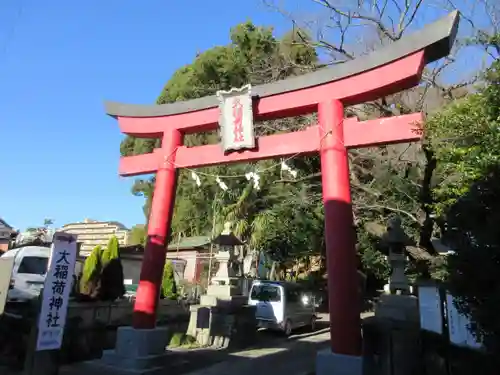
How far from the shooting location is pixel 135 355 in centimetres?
837

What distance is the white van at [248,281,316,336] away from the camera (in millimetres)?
15156

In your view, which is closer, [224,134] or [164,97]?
[224,134]

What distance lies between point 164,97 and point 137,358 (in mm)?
24799

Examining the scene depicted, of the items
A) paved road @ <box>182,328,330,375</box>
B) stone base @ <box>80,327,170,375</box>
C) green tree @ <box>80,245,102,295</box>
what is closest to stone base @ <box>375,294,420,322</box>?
paved road @ <box>182,328,330,375</box>

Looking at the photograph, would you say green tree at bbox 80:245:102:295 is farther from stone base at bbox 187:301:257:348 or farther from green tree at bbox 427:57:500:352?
green tree at bbox 427:57:500:352

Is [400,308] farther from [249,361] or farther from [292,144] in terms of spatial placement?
[292,144]

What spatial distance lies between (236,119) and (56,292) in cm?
488

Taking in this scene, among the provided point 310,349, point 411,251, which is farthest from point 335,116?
point 310,349

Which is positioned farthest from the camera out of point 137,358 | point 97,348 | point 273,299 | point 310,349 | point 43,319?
point 273,299

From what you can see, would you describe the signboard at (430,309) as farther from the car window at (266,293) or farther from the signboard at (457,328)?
the car window at (266,293)

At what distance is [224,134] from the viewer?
9.13 m

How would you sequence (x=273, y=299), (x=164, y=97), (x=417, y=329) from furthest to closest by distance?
A: (x=164, y=97) → (x=273, y=299) → (x=417, y=329)

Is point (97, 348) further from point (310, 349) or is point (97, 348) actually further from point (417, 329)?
point (417, 329)

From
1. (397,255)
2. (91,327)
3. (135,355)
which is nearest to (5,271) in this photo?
(135,355)
